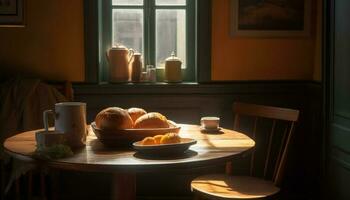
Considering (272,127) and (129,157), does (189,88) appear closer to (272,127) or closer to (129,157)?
(272,127)

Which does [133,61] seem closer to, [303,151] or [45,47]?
[45,47]

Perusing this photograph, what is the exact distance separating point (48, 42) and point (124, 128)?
1550 mm

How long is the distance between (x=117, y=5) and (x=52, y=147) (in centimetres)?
190

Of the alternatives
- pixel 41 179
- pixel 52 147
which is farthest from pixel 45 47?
pixel 52 147

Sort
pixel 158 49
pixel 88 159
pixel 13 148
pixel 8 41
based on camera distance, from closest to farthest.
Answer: pixel 88 159
pixel 13 148
pixel 8 41
pixel 158 49

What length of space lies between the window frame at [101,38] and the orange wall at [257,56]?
5cm

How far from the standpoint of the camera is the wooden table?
1912 mm

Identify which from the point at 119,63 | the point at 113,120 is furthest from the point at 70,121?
the point at 119,63

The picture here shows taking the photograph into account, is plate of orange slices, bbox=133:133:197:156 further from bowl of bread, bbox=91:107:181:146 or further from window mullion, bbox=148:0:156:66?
window mullion, bbox=148:0:156:66

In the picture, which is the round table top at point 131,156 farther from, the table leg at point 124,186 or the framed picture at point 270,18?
the framed picture at point 270,18

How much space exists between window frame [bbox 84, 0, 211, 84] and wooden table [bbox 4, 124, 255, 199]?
108cm

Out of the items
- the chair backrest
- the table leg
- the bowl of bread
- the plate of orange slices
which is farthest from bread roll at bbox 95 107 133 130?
the chair backrest

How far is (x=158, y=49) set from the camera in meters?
3.80

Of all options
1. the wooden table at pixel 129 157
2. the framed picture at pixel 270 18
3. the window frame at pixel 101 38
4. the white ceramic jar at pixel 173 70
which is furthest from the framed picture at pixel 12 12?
the framed picture at pixel 270 18
